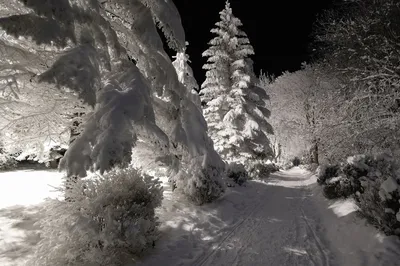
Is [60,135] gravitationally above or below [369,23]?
below

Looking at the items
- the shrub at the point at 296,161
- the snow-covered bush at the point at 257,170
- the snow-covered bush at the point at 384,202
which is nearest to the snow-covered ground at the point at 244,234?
the snow-covered bush at the point at 384,202

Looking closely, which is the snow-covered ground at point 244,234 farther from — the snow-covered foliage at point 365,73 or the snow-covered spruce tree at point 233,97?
the snow-covered spruce tree at point 233,97

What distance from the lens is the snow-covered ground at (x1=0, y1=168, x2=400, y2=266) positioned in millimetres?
5273

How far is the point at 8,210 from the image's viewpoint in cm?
712

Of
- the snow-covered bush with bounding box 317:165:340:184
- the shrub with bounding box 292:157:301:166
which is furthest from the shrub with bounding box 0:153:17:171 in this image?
the shrub with bounding box 292:157:301:166

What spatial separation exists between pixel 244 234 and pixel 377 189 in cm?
347

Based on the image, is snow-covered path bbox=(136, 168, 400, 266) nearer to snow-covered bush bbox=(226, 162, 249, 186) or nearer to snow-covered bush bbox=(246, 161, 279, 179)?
snow-covered bush bbox=(226, 162, 249, 186)

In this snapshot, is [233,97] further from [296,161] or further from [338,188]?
[296,161]

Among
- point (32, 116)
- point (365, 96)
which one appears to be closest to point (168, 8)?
point (32, 116)

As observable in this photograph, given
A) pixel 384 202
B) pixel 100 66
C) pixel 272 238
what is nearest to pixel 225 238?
pixel 272 238

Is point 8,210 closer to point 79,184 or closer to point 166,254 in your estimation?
point 79,184

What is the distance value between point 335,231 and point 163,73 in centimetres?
624

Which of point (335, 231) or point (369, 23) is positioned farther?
point (369, 23)

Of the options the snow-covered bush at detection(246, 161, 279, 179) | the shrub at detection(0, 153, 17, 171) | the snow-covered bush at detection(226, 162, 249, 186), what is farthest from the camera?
the snow-covered bush at detection(246, 161, 279, 179)
